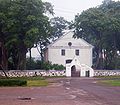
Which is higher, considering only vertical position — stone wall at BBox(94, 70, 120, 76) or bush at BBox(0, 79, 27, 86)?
stone wall at BBox(94, 70, 120, 76)

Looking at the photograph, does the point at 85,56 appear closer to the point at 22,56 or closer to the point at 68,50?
the point at 68,50

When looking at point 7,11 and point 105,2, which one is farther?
point 105,2

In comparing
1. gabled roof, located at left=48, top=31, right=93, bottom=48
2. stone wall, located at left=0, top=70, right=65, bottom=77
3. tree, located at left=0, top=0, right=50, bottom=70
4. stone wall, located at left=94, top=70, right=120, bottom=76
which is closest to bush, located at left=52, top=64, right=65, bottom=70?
stone wall, located at left=0, top=70, right=65, bottom=77

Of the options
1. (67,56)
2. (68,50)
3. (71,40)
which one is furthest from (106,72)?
(71,40)

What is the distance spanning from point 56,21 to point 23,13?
36.2m

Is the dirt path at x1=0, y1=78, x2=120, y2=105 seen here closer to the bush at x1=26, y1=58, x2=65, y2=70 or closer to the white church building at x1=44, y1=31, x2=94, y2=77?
the bush at x1=26, y1=58, x2=65, y2=70

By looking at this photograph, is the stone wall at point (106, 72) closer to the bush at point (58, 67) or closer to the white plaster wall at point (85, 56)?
the bush at point (58, 67)

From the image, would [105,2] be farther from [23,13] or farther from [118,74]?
[23,13]

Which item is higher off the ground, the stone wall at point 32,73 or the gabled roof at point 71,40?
the gabled roof at point 71,40

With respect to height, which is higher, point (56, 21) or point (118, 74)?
point (56, 21)

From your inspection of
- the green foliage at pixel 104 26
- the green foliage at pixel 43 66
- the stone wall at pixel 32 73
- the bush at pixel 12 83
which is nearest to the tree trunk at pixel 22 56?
the stone wall at pixel 32 73

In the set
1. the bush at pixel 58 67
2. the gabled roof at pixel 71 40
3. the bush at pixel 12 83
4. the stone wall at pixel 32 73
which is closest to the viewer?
the bush at pixel 12 83

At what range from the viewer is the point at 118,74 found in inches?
3049

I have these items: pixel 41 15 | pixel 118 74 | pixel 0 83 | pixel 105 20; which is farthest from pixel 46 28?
pixel 0 83
